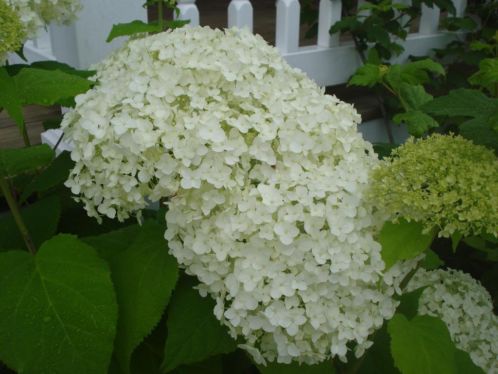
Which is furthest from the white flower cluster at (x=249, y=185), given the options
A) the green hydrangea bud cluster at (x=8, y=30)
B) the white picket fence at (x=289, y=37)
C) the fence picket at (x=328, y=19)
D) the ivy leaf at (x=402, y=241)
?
the fence picket at (x=328, y=19)

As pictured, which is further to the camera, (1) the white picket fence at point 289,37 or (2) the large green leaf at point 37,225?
(1) the white picket fence at point 289,37

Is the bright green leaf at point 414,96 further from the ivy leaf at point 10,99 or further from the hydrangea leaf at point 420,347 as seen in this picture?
A: the ivy leaf at point 10,99

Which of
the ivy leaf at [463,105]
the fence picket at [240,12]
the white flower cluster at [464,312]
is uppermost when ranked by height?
the ivy leaf at [463,105]

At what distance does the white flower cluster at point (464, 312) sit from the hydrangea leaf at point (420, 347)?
1.58 feet

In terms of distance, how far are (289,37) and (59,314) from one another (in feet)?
5.93

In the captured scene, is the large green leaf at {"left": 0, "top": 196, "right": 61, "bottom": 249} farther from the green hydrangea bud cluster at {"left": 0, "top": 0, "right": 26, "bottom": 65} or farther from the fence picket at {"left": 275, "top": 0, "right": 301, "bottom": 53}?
the fence picket at {"left": 275, "top": 0, "right": 301, "bottom": 53}

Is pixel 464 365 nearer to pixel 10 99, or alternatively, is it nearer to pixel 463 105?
pixel 463 105

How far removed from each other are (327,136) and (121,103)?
1.23 ft

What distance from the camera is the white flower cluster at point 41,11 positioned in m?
1.43

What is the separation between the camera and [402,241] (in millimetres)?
934

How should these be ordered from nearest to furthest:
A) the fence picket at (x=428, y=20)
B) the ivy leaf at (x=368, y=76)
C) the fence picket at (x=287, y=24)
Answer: the ivy leaf at (x=368, y=76) → the fence picket at (x=287, y=24) → the fence picket at (x=428, y=20)

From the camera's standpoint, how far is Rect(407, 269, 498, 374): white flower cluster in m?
1.52

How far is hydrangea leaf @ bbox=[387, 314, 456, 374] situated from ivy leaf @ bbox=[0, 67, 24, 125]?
0.72 meters

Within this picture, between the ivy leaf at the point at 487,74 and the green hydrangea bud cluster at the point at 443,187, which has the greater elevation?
the ivy leaf at the point at 487,74
